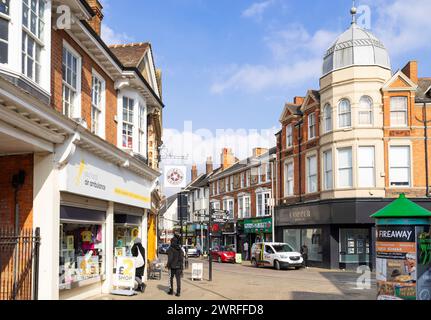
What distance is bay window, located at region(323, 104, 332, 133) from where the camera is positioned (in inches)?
1213

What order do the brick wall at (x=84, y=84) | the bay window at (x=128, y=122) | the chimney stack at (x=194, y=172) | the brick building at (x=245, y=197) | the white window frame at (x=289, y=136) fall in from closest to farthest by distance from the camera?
the brick wall at (x=84, y=84) < the bay window at (x=128, y=122) < the white window frame at (x=289, y=136) < the brick building at (x=245, y=197) < the chimney stack at (x=194, y=172)

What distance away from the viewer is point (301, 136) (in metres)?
34.7

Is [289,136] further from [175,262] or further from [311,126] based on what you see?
[175,262]

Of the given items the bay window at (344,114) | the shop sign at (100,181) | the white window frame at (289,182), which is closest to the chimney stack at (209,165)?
the white window frame at (289,182)

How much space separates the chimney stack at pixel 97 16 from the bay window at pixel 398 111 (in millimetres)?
19413

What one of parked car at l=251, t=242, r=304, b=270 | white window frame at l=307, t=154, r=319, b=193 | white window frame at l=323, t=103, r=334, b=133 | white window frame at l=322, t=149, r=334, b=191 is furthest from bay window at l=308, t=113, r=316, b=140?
parked car at l=251, t=242, r=304, b=270

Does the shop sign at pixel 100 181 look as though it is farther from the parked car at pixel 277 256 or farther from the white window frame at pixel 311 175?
the white window frame at pixel 311 175

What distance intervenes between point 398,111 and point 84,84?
22053mm

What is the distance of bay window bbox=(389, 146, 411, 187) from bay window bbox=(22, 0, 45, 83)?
2384cm

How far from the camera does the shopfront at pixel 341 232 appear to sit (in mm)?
28625

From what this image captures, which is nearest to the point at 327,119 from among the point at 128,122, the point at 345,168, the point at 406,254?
the point at 345,168

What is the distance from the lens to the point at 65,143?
10.4 metres

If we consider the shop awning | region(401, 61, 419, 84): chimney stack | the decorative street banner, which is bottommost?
the shop awning

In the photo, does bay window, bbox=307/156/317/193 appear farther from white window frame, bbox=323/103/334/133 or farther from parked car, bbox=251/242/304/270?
parked car, bbox=251/242/304/270
